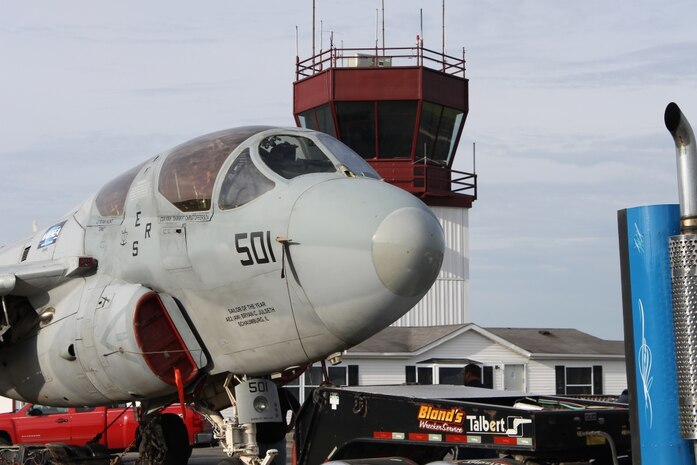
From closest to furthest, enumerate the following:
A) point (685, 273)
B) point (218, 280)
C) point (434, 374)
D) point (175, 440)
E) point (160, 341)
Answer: point (685, 273) < point (218, 280) < point (160, 341) < point (175, 440) < point (434, 374)

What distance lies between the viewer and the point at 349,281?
8.73 metres

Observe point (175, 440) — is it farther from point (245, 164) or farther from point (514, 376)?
point (514, 376)

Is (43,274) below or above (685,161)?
below

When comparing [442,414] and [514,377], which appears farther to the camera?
[514,377]

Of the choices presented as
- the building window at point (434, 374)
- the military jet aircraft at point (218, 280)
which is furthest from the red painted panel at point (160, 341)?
the building window at point (434, 374)

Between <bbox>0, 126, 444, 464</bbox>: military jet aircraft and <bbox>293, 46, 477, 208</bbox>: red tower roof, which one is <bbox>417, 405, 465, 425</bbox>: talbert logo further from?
<bbox>293, 46, 477, 208</bbox>: red tower roof

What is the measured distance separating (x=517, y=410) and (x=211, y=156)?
392 centimetres

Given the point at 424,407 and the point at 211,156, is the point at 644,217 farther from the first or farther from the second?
the point at 211,156

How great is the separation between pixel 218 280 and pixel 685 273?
4833 millimetres

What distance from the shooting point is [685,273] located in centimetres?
608

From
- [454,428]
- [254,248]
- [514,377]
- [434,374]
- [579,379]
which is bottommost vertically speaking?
[579,379]

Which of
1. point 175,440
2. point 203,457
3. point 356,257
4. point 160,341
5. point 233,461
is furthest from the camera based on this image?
point 203,457

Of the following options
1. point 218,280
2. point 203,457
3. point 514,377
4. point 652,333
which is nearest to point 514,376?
point 514,377

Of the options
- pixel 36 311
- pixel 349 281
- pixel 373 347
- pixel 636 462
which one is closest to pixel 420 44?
pixel 373 347
